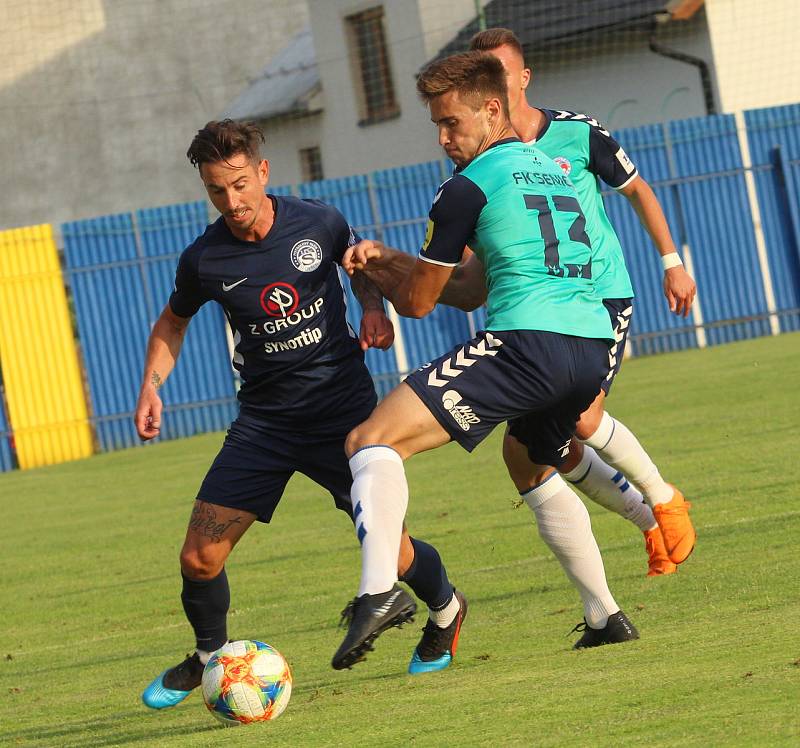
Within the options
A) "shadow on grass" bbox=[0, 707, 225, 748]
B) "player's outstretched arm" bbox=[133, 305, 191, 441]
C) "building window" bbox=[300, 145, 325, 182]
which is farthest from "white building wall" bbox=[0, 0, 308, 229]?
"shadow on grass" bbox=[0, 707, 225, 748]

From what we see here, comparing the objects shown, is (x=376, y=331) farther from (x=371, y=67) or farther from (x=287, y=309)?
(x=371, y=67)

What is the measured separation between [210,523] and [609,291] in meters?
2.15

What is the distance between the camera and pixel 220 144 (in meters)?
5.68

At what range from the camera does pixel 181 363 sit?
20.3 meters

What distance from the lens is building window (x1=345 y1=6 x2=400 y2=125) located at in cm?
3138

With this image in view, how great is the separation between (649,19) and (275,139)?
1259 cm

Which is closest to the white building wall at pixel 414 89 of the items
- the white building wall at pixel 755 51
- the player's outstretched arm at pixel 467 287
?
the white building wall at pixel 755 51

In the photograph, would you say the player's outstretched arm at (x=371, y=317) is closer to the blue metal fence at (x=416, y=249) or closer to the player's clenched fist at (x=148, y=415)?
the player's clenched fist at (x=148, y=415)

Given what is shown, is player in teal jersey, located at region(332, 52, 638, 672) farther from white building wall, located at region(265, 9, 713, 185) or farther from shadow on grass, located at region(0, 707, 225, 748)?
white building wall, located at region(265, 9, 713, 185)

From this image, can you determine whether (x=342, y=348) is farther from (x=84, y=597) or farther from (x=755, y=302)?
(x=755, y=302)

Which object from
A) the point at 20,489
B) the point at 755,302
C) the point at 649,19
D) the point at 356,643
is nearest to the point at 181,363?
the point at 20,489

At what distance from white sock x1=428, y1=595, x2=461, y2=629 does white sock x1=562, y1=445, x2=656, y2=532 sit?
1.02 metres

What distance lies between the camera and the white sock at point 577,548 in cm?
570

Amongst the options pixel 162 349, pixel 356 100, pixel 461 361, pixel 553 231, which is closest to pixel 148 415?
pixel 162 349
